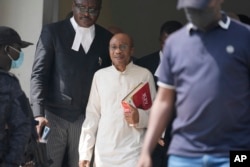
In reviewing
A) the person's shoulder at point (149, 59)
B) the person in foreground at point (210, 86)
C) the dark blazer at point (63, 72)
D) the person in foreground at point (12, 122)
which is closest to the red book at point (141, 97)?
the dark blazer at point (63, 72)

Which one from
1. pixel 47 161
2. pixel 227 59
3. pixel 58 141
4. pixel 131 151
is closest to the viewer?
pixel 227 59

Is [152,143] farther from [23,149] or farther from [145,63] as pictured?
[145,63]

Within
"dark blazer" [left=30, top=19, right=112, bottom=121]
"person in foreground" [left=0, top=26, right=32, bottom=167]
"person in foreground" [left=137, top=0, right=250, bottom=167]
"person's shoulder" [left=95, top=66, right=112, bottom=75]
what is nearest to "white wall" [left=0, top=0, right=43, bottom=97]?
"dark blazer" [left=30, top=19, right=112, bottom=121]

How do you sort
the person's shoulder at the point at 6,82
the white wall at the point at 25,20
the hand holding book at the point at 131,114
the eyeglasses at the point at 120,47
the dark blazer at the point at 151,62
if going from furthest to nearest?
1. the white wall at the point at 25,20
2. the dark blazer at the point at 151,62
3. the eyeglasses at the point at 120,47
4. the hand holding book at the point at 131,114
5. the person's shoulder at the point at 6,82

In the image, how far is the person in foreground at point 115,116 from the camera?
18.8ft

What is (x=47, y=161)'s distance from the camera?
5.21 meters

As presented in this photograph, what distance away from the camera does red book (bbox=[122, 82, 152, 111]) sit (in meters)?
5.74

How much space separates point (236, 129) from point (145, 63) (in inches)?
111

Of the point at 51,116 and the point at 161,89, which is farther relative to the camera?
the point at 51,116

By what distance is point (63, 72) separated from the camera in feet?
20.1

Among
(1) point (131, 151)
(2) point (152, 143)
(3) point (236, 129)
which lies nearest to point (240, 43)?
(3) point (236, 129)

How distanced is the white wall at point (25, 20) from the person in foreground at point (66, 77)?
0.91 m

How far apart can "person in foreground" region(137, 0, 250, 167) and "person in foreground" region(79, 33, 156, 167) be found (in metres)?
1.86

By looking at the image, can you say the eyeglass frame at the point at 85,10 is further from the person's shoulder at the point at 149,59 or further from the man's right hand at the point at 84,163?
the man's right hand at the point at 84,163
